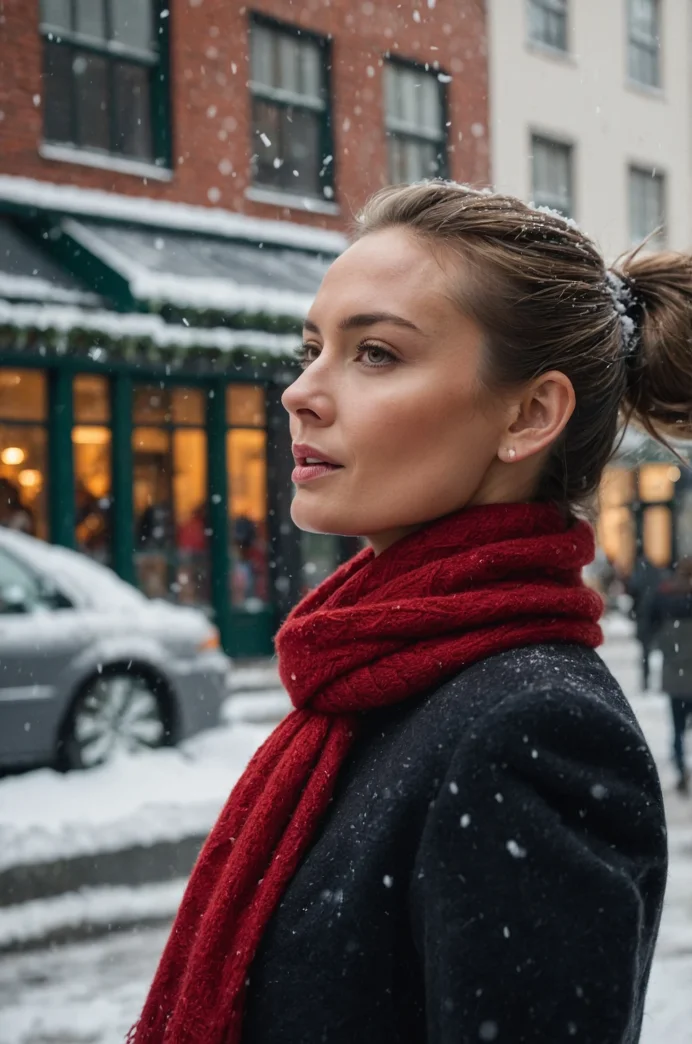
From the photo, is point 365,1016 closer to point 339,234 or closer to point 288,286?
point 339,234

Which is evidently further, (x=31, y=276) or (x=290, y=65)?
(x=31, y=276)

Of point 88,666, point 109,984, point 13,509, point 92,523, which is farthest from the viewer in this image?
point 92,523

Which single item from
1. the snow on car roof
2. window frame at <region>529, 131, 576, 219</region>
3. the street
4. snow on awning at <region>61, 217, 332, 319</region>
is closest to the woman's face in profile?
the street

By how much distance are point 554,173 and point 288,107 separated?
2660 mm

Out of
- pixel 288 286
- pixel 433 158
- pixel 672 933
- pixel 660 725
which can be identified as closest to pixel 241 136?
pixel 433 158

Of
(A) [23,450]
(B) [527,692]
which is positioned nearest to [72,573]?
(A) [23,450]

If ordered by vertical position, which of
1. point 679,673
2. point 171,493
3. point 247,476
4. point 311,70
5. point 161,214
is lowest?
point 679,673

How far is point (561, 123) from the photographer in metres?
4.49

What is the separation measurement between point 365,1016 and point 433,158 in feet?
17.6

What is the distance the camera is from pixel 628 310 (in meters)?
1.51

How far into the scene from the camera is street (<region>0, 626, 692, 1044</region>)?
2.87 metres

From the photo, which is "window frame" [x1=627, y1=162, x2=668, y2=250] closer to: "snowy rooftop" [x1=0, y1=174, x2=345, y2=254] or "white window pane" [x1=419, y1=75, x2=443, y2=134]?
"white window pane" [x1=419, y1=75, x2=443, y2=134]

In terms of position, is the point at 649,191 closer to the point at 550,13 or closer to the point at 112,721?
the point at 550,13

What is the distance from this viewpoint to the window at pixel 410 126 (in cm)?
452
